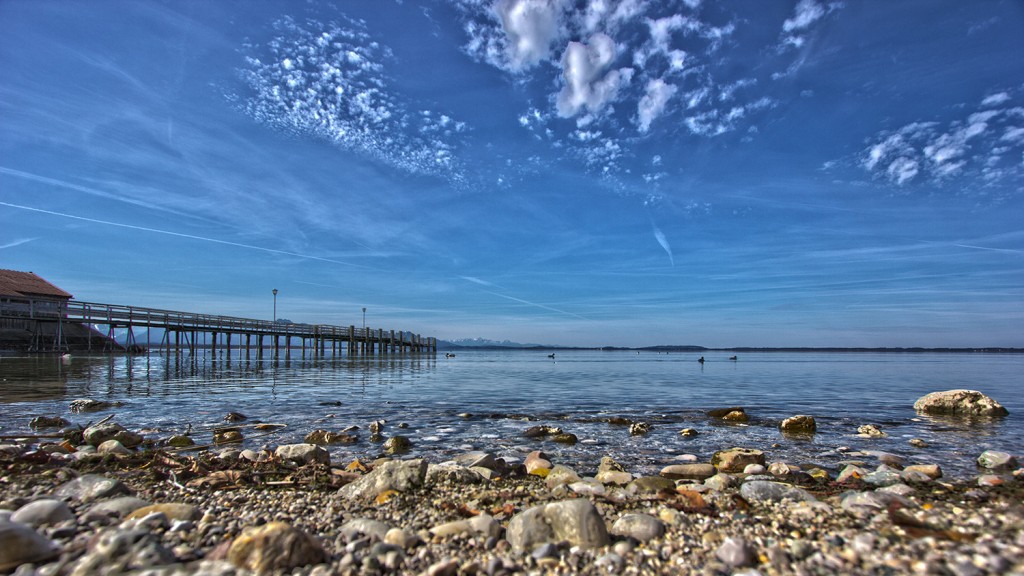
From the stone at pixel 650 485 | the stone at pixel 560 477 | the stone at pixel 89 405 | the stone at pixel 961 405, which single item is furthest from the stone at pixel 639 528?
the stone at pixel 89 405

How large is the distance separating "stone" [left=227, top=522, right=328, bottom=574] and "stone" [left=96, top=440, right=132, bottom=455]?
5.04 m

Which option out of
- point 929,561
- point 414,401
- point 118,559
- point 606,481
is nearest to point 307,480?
point 118,559

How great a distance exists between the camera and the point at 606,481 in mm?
5707

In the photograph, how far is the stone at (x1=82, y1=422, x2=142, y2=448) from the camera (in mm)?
7508

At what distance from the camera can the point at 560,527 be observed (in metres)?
3.61

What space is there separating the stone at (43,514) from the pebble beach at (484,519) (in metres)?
0.01

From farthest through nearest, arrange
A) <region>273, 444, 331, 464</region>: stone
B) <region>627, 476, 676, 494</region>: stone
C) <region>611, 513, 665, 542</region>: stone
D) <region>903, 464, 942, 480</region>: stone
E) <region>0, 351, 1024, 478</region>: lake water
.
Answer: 1. <region>0, 351, 1024, 478</region>: lake water
2. <region>273, 444, 331, 464</region>: stone
3. <region>903, 464, 942, 480</region>: stone
4. <region>627, 476, 676, 494</region>: stone
5. <region>611, 513, 665, 542</region>: stone

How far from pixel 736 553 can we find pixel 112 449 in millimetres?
8155

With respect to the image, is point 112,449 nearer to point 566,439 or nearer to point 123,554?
point 123,554

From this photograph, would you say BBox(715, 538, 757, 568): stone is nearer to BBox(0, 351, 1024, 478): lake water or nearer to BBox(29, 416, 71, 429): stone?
BBox(0, 351, 1024, 478): lake water

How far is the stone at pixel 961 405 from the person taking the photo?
12.1m

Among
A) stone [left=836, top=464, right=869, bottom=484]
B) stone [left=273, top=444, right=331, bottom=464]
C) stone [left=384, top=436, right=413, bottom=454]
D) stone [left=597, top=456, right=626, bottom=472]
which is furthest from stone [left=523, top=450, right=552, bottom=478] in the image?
stone [left=836, top=464, right=869, bottom=484]

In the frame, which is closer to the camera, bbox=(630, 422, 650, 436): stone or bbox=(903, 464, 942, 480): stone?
bbox=(903, 464, 942, 480): stone

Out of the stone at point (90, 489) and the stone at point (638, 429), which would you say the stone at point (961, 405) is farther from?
the stone at point (90, 489)
